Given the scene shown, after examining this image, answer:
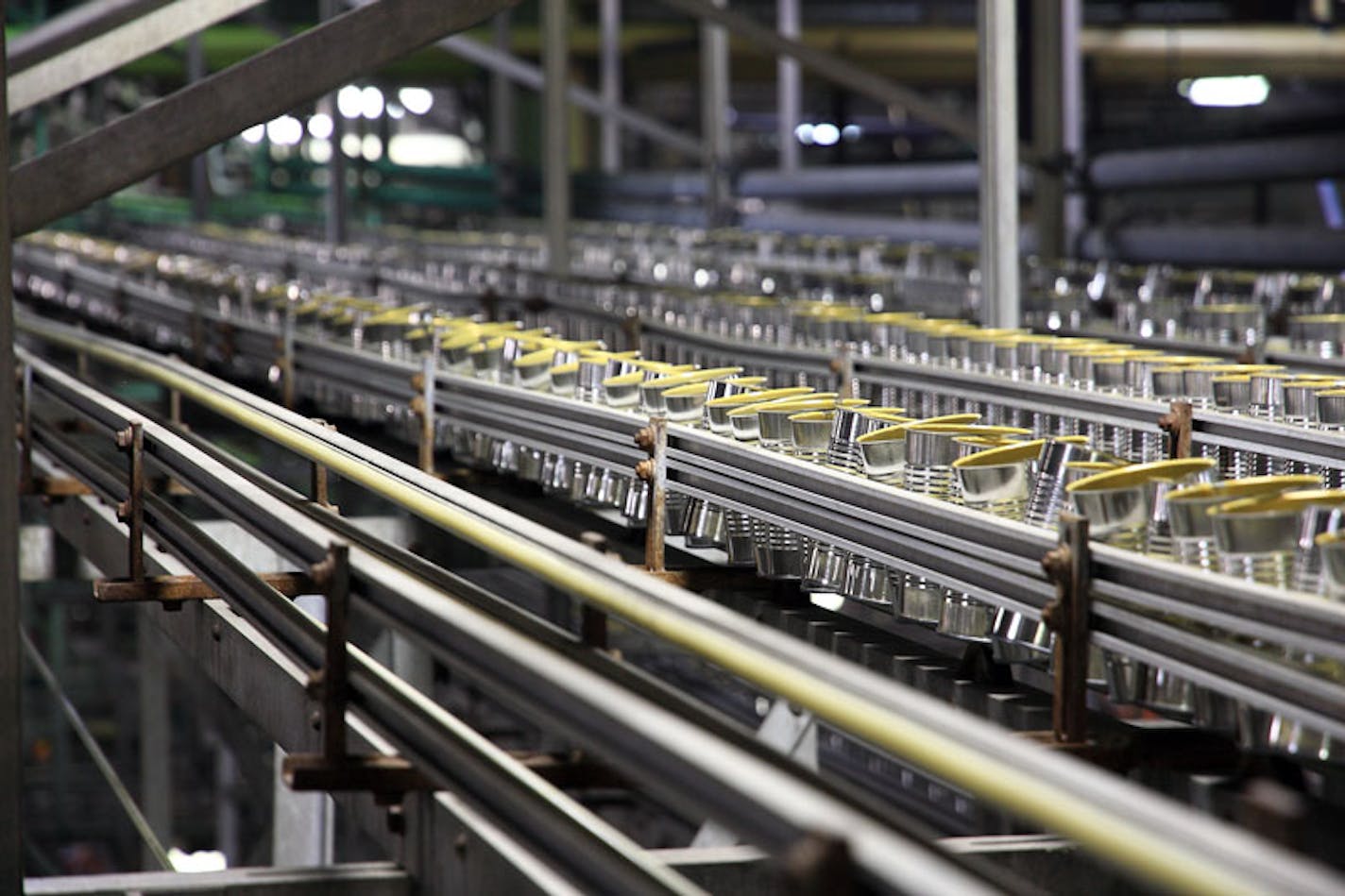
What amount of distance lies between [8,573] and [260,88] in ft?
4.29

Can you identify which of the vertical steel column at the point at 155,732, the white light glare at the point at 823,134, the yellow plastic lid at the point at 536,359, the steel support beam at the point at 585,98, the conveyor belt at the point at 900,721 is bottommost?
the vertical steel column at the point at 155,732

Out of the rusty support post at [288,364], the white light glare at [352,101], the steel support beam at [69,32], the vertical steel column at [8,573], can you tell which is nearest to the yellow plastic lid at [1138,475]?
the vertical steel column at [8,573]

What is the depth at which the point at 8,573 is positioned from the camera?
11.0 feet

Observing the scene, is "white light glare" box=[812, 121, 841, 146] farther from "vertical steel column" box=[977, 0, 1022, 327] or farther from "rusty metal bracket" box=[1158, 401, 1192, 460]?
"rusty metal bracket" box=[1158, 401, 1192, 460]

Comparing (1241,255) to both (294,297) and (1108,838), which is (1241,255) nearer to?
(294,297)

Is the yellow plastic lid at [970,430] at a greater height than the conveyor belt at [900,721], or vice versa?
the yellow plastic lid at [970,430]

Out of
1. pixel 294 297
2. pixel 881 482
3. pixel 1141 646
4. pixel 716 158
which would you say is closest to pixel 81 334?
pixel 294 297

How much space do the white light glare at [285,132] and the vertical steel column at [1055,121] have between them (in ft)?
42.8

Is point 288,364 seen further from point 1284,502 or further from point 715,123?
point 715,123

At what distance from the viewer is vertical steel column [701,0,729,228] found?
1521cm

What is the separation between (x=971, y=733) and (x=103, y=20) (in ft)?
22.8

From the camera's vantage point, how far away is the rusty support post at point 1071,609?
2.55 meters

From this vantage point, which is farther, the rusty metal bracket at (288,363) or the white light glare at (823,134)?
the white light glare at (823,134)

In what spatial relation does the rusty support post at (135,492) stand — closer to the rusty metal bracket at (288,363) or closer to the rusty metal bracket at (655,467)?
the rusty metal bracket at (655,467)
